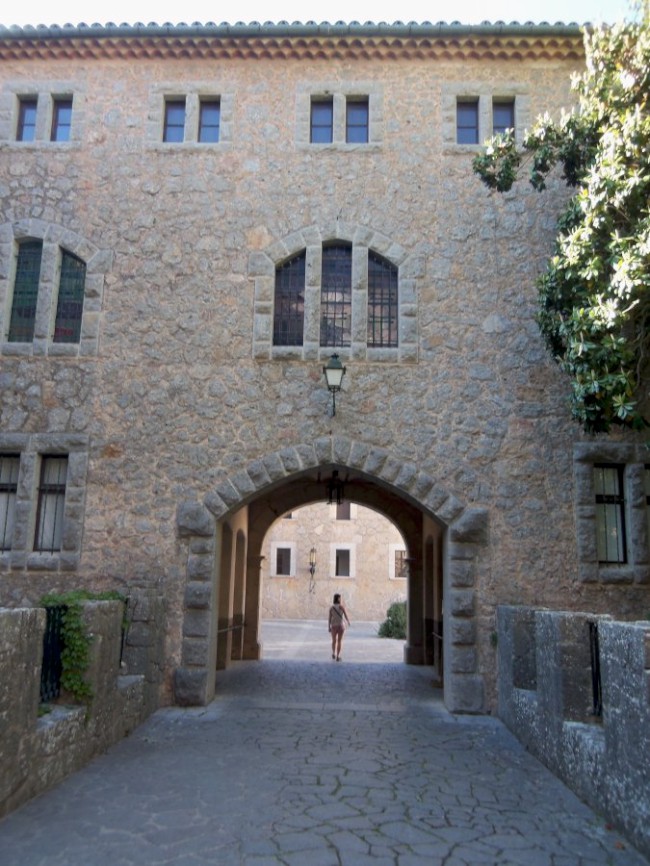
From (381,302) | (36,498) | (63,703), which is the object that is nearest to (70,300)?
(36,498)

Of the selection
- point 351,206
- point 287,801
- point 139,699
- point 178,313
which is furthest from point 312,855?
point 351,206

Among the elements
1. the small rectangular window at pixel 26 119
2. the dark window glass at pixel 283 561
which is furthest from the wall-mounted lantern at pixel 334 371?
the dark window glass at pixel 283 561

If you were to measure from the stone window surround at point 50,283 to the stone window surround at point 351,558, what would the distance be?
21.1 metres

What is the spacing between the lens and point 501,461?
9953mm

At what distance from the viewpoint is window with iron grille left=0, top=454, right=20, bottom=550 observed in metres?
10.1

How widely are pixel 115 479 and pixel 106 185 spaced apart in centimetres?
430

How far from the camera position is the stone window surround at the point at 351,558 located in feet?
98.9

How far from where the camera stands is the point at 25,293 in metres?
10.7

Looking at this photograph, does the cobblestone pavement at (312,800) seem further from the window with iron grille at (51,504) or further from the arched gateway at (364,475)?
the window with iron grille at (51,504)

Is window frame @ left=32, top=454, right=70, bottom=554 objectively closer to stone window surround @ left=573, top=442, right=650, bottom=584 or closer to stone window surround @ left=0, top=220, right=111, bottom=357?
stone window surround @ left=0, top=220, right=111, bottom=357

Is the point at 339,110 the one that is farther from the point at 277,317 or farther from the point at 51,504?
the point at 51,504

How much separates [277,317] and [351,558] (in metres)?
20.8

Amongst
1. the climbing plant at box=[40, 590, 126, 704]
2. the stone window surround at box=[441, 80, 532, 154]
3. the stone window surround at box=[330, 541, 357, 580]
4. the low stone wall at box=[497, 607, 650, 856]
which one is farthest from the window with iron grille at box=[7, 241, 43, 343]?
the stone window surround at box=[330, 541, 357, 580]

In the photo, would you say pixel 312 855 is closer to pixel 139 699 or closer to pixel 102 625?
pixel 102 625
